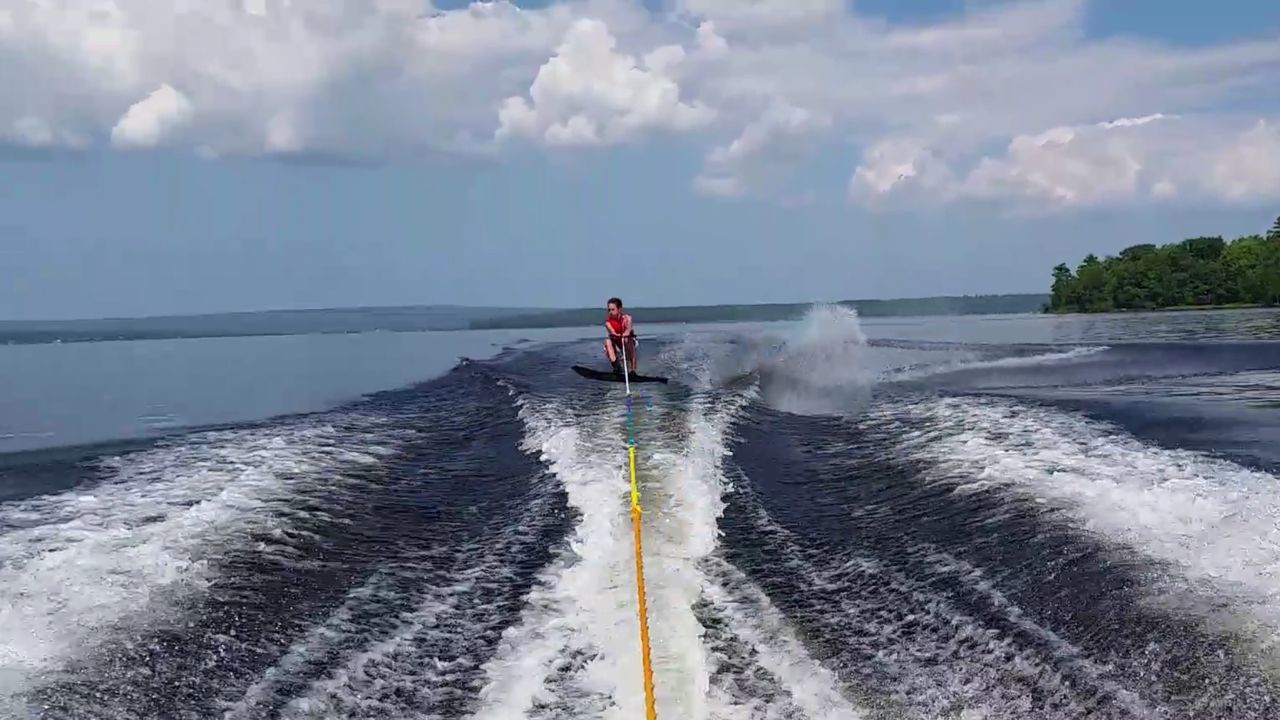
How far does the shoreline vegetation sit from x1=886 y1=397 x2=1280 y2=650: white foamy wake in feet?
253

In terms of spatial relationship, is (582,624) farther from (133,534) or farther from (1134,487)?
(1134,487)

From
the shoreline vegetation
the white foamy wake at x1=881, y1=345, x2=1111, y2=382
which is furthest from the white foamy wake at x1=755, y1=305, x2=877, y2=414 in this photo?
the shoreline vegetation

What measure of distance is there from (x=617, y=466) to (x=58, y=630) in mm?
5819

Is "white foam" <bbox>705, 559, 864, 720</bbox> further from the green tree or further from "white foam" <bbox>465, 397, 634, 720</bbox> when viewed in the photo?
the green tree

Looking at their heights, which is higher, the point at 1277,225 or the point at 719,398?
the point at 1277,225

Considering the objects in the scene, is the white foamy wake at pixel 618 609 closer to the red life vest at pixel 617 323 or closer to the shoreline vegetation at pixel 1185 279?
the red life vest at pixel 617 323

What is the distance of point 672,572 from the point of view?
21.9ft

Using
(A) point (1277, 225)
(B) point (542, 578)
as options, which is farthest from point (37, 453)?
(A) point (1277, 225)

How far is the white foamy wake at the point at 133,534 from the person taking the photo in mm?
5629

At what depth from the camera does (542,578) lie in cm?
677

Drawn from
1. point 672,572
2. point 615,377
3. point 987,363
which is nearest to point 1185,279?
point 987,363

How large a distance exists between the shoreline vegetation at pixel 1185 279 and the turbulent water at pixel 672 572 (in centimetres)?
7748

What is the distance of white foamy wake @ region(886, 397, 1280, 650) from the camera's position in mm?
5773

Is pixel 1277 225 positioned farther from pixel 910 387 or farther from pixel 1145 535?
pixel 1145 535
